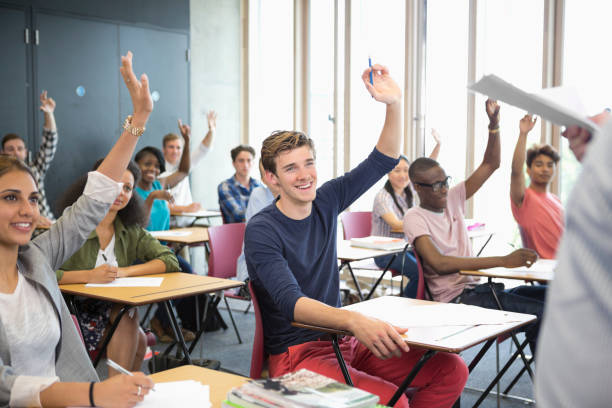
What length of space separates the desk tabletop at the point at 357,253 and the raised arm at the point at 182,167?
2.72m

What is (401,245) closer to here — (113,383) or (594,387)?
(113,383)

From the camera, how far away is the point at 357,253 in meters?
4.16

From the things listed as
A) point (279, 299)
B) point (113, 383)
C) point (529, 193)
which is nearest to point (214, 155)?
point (529, 193)

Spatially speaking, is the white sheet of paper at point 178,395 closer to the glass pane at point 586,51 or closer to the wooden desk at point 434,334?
the wooden desk at point 434,334

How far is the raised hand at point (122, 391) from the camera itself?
134cm

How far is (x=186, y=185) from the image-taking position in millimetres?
6910

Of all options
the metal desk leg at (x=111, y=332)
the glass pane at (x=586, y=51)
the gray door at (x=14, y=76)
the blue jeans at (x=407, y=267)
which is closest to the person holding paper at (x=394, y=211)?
the blue jeans at (x=407, y=267)

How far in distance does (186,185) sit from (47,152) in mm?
1510

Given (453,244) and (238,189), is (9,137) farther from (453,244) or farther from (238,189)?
(453,244)

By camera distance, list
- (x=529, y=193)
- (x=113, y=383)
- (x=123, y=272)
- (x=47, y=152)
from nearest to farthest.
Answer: (x=113, y=383) < (x=123, y=272) < (x=529, y=193) < (x=47, y=152)

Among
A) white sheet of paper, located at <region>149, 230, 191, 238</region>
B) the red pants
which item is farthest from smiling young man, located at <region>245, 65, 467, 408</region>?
white sheet of paper, located at <region>149, 230, 191, 238</region>

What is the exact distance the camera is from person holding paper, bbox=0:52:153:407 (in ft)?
5.62

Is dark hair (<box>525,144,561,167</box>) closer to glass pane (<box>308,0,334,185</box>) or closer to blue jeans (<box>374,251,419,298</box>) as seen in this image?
blue jeans (<box>374,251,419,298</box>)

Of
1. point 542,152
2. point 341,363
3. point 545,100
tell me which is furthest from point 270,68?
point 545,100
